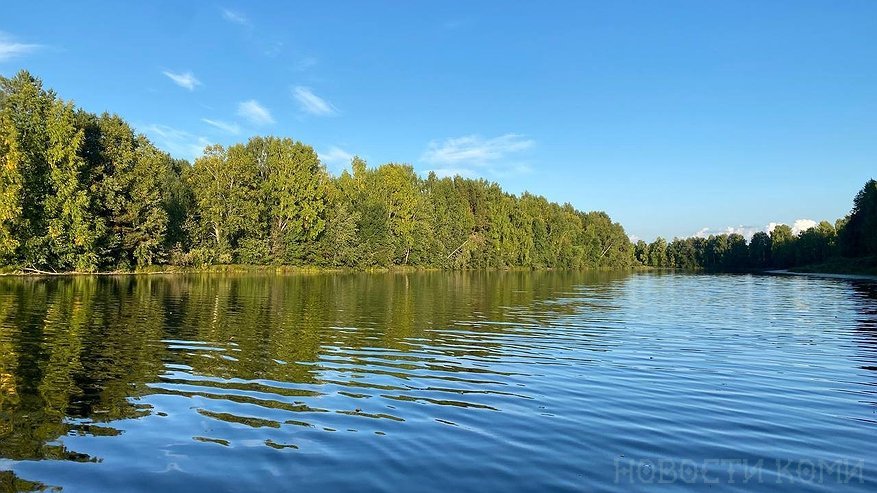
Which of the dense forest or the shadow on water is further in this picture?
the dense forest

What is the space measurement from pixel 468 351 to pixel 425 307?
17008 mm

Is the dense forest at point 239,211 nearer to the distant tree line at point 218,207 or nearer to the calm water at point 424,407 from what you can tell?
the distant tree line at point 218,207

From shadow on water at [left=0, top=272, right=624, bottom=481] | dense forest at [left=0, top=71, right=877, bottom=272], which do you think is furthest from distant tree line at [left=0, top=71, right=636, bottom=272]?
shadow on water at [left=0, top=272, right=624, bottom=481]

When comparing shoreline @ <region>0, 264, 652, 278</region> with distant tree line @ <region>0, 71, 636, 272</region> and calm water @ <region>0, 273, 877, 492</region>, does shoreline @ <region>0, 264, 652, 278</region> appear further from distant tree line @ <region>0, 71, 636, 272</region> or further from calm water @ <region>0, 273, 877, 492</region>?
calm water @ <region>0, 273, 877, 492</region>

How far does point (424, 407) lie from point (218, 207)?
88.7m

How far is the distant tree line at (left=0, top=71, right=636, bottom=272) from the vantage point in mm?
64312

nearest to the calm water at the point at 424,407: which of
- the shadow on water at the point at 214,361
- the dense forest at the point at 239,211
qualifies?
the shadow on water at the point at 214,361

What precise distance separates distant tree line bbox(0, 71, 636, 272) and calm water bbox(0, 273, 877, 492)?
4599 centimetres

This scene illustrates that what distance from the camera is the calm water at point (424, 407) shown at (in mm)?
8328

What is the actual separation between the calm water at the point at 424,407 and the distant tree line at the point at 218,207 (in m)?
46.0

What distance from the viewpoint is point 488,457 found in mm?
9062

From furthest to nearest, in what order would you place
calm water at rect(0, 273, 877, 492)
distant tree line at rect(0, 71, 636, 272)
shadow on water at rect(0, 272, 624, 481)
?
1. distant tree line at rect(0, 71, 636, 272)
2. shadow on water at rect(0, 272, 624, 481)
3. calm water at rect(0, 273, 877, 492)

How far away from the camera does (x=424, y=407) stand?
40.1 ft

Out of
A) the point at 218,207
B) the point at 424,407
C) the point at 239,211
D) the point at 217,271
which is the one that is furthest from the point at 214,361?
the point at 239,211
